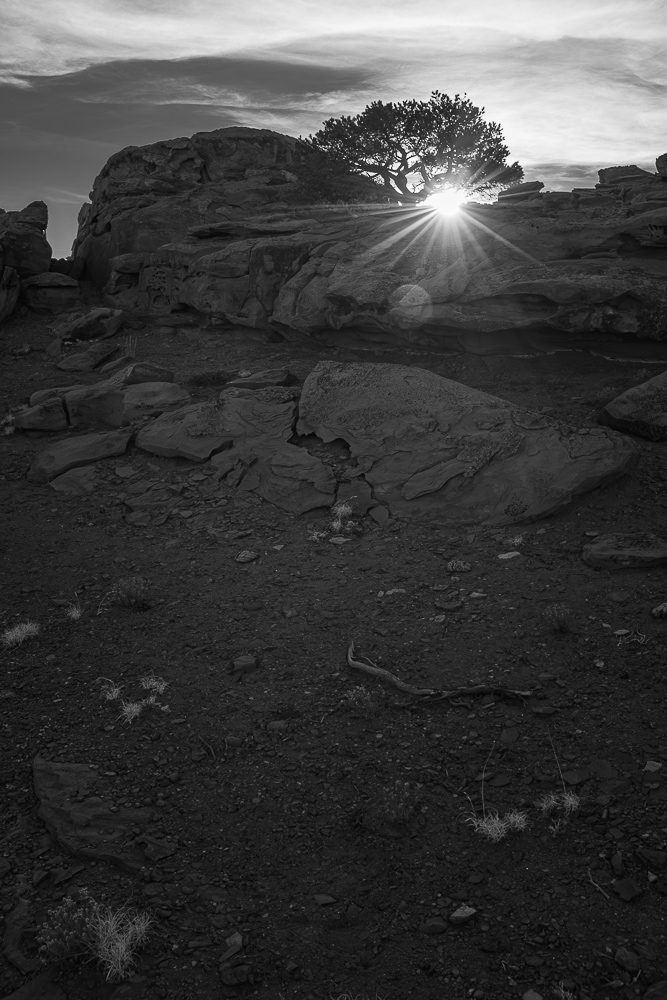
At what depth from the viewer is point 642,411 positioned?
13.6m

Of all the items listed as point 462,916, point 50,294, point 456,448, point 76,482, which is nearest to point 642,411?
point 456,448

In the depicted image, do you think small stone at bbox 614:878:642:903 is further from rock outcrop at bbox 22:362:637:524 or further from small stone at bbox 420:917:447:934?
rock outcrop at bbox 22:362:637:524

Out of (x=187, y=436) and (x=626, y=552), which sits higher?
(x=187, y=436)

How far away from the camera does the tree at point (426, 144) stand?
3466cm

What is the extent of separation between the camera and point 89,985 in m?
5.19

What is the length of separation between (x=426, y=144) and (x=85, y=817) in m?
37.1

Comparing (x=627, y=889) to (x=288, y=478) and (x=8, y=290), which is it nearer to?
(x=288, y=478)

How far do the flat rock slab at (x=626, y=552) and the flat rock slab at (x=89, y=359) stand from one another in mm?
18099

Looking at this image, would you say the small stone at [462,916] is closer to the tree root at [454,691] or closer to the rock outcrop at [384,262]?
the tree root at [454,691]

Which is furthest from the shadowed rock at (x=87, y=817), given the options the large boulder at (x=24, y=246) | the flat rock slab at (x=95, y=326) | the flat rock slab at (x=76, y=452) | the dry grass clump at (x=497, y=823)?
the large boulder at (x=24, y=246)

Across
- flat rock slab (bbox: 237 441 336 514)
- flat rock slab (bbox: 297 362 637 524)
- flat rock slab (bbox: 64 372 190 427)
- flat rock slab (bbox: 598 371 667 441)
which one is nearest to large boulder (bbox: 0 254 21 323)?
flat rock slab (bbox: 64 372 190 427)

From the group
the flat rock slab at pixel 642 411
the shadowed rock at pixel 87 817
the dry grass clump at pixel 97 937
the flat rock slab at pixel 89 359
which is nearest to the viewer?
the dry grass clump at pixel 97 937

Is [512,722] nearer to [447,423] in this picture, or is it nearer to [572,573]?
[572,573]

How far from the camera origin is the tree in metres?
34.7
